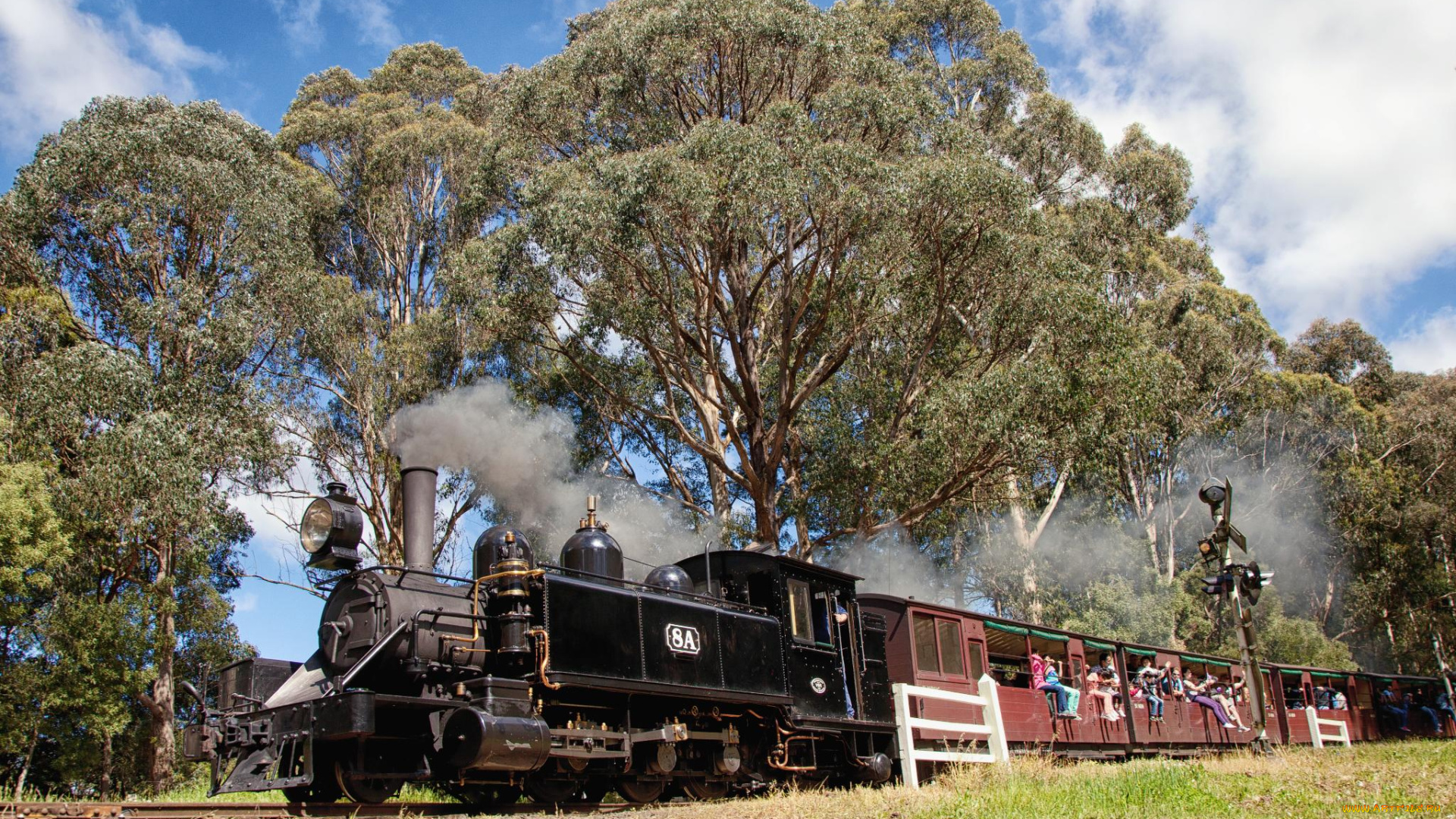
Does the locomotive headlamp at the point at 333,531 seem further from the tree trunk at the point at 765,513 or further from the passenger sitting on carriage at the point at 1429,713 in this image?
the passenger sitting on carriage at the point at 1429,713

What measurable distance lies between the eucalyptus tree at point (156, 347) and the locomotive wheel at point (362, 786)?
12.2 metres

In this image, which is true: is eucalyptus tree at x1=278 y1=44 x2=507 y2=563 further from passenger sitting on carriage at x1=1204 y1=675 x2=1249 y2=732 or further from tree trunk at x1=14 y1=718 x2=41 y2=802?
passenger sitting on carriage at x1=1204 y1=675 x2=1249 y2=732

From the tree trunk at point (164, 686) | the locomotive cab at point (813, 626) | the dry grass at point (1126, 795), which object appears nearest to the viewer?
the dry grass at point (1126, 795)

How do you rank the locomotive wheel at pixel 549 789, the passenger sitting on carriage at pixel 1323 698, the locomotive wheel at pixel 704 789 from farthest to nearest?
the passenger sitting on carriage at pixel 1323 698 → the locomotive wheel at pixel 704 789 → the locomotive wheel at pixel 549 789

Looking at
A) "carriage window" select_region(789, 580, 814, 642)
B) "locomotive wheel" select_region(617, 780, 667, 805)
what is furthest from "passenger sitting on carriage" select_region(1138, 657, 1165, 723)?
"locomotive wheel" select_region(617, 780, 667, 805)

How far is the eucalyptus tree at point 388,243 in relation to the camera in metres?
23.3

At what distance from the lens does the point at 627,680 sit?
8.09m

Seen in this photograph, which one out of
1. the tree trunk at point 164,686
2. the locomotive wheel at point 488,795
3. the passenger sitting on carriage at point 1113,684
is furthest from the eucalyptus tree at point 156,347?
the passenger sitting on carriage at point 1113,684

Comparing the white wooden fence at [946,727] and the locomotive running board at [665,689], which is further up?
the locomotive running board at [665,689]

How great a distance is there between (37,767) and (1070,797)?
19.9 meters

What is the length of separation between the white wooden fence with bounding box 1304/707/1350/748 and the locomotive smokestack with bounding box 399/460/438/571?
15306 mm

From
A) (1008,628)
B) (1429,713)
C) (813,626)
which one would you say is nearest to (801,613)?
(813,626)

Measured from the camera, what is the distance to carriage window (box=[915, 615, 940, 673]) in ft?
36.6

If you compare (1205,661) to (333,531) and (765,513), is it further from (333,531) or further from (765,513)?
(333,531)
